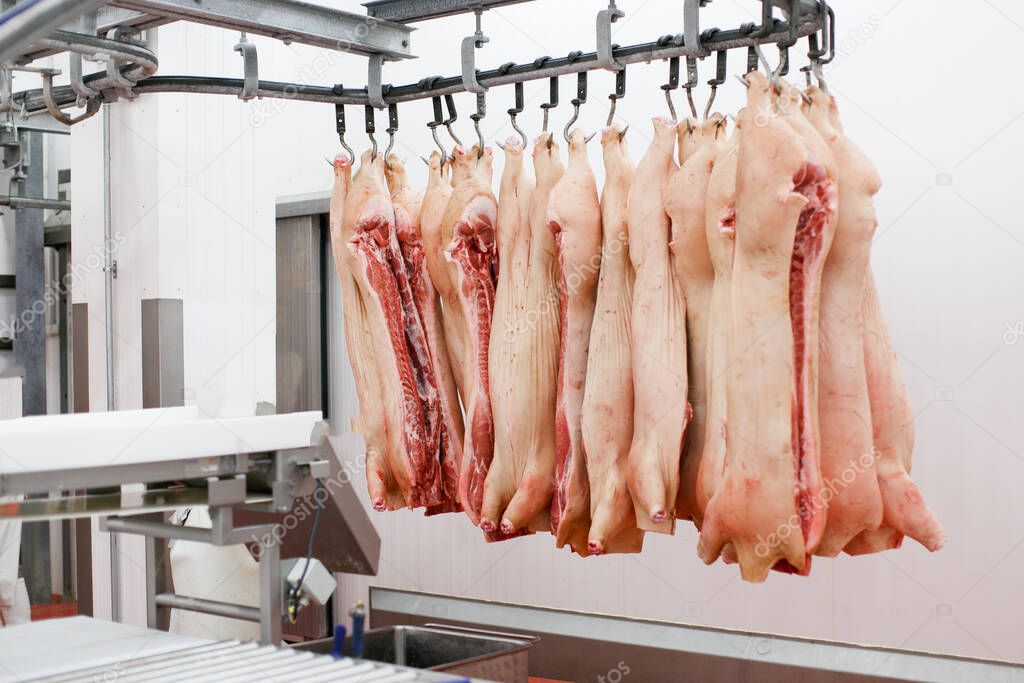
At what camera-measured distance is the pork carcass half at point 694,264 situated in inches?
85.7

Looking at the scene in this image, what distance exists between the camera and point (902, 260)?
416 cm

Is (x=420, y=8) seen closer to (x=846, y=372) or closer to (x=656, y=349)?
(x=656, y=349)

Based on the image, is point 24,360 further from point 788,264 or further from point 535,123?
point 788,264

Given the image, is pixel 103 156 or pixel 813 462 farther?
pixel 103 156

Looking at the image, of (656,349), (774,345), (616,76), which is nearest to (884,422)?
(774,345)

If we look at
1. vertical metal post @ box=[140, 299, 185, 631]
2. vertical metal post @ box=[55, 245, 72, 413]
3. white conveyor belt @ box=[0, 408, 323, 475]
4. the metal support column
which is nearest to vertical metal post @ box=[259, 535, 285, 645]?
white conveyor belt @ box=[0, 408, 323, 475]

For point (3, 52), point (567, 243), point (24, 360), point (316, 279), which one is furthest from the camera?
point (316, 279)

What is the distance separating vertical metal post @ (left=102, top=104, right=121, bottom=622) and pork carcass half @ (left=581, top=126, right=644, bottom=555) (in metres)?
2.30

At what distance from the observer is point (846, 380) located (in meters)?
2.05

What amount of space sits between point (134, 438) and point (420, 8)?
1485mm

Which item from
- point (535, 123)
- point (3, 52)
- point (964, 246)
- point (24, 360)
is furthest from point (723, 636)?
point (3, 52)

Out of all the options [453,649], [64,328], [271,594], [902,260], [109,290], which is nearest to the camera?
[271,594]

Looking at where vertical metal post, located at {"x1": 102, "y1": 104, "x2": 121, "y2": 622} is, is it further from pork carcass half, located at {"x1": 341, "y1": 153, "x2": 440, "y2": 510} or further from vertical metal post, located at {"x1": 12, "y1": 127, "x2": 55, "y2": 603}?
pork carcass half, located at {"x1": 341, "y1": 153, "x2": 440, "y2": 510}

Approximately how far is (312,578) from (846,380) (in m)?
Result: 1.08
